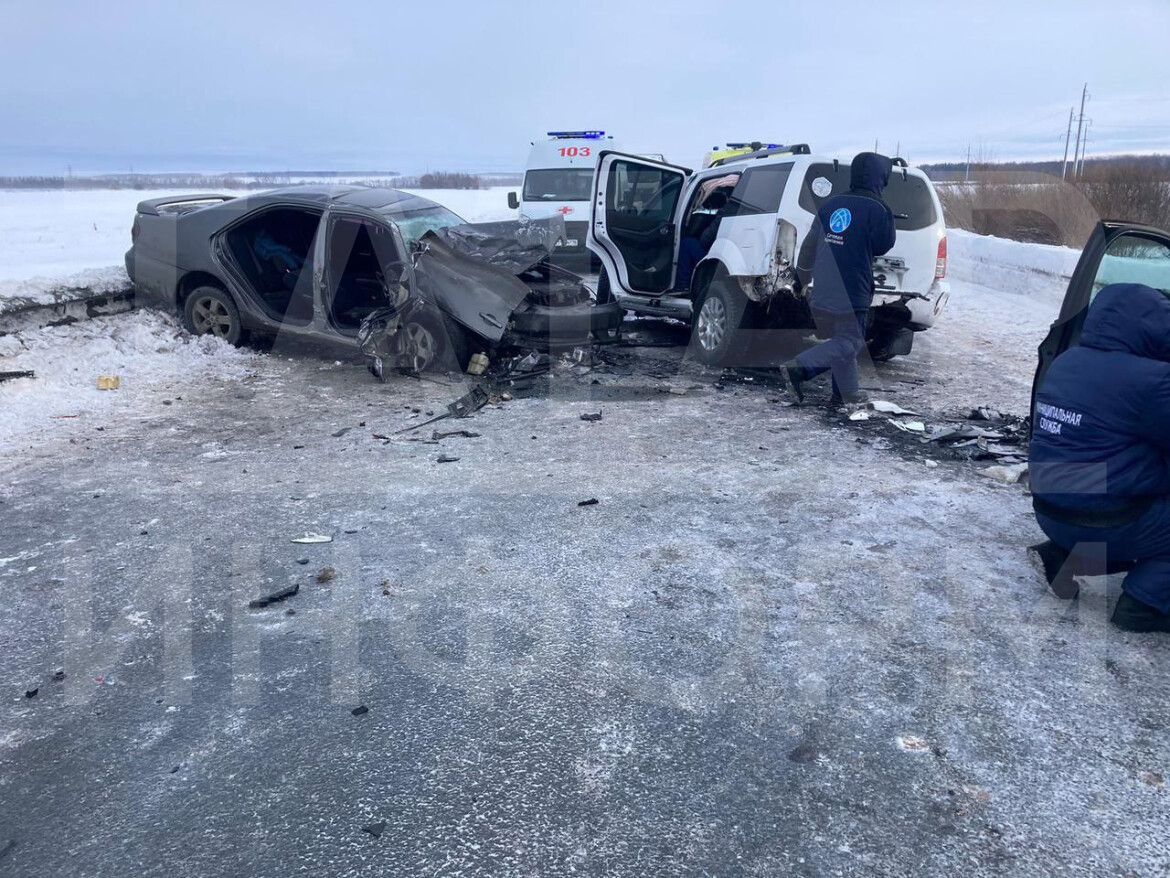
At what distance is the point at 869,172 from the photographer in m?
6.82

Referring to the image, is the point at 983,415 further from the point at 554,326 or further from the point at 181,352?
the point at 181,352

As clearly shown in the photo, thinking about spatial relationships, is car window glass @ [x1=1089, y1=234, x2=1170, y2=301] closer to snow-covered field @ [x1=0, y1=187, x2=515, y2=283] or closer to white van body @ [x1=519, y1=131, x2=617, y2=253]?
snow-covered field @ [x1=0, y1=187, x2=515, y2=283]

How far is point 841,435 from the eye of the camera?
6359 mm

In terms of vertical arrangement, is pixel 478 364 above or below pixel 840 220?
below

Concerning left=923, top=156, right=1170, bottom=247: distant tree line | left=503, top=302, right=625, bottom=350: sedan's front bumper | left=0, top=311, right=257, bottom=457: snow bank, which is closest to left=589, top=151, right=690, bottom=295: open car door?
left=503, top=302, right=625, bottom=350: sedan's front bumper

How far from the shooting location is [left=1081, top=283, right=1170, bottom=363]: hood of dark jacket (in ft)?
11.0

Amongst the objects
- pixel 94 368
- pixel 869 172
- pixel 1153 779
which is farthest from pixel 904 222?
pixel 94 368

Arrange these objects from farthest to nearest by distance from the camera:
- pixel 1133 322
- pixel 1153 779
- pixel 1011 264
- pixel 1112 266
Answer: pixel 1011 264, pixel 1112 266, pixel 1133 322, pixel 1153 779

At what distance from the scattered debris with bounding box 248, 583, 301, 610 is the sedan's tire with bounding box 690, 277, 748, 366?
528 centimetres

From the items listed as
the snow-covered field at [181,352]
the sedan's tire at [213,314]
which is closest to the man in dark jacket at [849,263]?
the snow-covered field at [181,352]

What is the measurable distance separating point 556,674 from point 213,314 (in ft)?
22.2

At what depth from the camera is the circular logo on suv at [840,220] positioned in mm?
6781

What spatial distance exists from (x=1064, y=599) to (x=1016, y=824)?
163cm

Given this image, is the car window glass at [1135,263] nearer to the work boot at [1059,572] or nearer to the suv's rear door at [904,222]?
the work boot at [1059,572]
